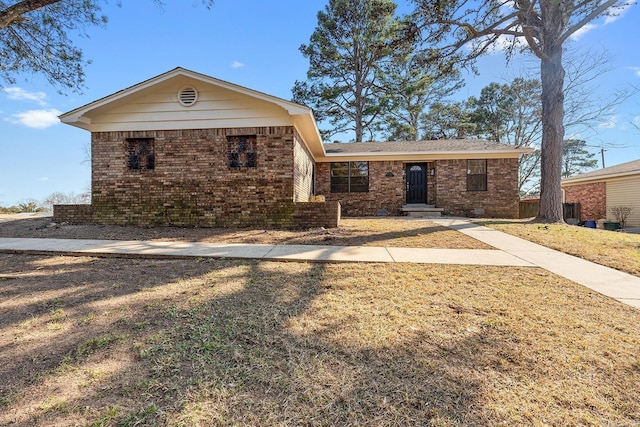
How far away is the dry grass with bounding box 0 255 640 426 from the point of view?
1.52 m

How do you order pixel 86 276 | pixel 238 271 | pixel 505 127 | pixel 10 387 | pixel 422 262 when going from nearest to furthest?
1. pixel 10 387
2. pixel 86 276
3. pixel 238 271
4. pixel 422 262
5. pixel 505 127

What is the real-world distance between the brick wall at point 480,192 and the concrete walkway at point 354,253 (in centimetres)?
711

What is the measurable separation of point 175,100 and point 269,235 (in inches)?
193

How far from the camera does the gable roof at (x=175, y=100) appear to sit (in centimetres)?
767

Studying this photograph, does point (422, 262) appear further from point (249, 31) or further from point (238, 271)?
point (249, 31)

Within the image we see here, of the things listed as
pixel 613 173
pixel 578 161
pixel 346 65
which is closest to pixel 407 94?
pixel 346 65

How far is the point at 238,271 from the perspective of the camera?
407 centimetres

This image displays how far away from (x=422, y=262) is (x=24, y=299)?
499cm

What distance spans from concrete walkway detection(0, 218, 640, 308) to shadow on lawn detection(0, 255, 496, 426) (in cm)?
168

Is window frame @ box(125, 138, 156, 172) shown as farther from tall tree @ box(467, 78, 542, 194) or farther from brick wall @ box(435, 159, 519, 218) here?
tall tree @ box(467, 78, 542, 194)

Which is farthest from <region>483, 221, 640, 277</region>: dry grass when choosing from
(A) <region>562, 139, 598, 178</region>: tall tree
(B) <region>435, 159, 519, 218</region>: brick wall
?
(A) <region>562, 139, 598, 178</region>: tall tree

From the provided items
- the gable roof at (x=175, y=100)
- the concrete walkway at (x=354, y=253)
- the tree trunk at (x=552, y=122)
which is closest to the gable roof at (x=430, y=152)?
the tree trunk at (x=552, y=122)

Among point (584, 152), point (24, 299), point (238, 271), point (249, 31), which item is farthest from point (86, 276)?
point (584, 152)

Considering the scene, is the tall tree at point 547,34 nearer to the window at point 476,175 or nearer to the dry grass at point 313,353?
the window at point 476,175
